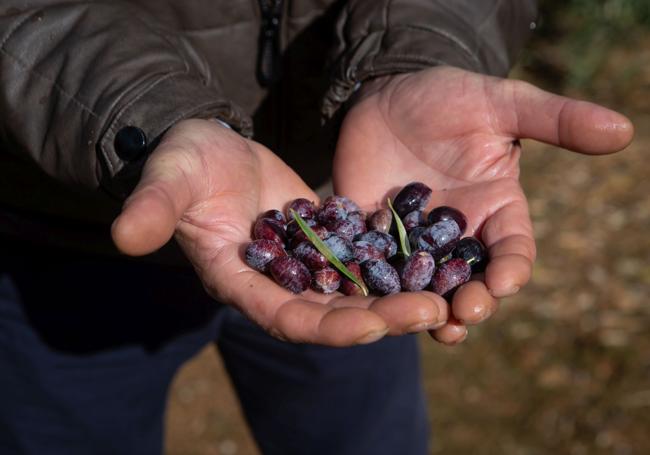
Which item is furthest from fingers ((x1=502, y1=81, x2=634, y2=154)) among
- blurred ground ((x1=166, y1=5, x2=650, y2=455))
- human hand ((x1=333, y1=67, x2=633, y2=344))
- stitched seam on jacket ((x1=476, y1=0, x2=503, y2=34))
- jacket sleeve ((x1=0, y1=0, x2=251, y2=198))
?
blurred ground ((x1=166, y1=5, x2=650, y2=455))

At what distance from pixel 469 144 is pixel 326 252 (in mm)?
382

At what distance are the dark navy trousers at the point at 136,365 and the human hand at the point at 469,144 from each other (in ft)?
1.86

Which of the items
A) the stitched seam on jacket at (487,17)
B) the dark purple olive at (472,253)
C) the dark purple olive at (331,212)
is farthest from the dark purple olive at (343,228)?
the stitched seam on jacket at (487,17)

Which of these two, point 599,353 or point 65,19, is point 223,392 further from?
point 65,19

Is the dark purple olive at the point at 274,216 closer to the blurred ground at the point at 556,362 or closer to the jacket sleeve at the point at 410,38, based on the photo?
the jacket sleeve at the point at 410,38

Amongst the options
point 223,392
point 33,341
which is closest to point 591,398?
point 223,392

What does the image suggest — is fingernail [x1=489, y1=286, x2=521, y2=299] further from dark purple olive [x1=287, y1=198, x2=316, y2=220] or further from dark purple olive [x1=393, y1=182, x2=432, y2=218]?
dark purple olive [x1=287, y1=198, x2=316, y2=220]

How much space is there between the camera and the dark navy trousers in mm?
2111

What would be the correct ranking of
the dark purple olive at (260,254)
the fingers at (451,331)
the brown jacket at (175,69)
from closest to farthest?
1. the fingers at (451,331)
2. the dark purple olive at (260,254)
3. the brown jacket at (175,69)

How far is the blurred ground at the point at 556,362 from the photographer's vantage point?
10.4 feet

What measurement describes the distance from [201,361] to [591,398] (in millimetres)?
1592

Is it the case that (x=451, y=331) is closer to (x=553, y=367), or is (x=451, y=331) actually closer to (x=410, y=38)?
(x=410, y=38)

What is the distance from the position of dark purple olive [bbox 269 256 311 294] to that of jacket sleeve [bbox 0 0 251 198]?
0.33 metres

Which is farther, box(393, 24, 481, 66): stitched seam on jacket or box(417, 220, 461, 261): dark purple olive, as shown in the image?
box(393, 24, 481, 66): stitched seam on jacket
